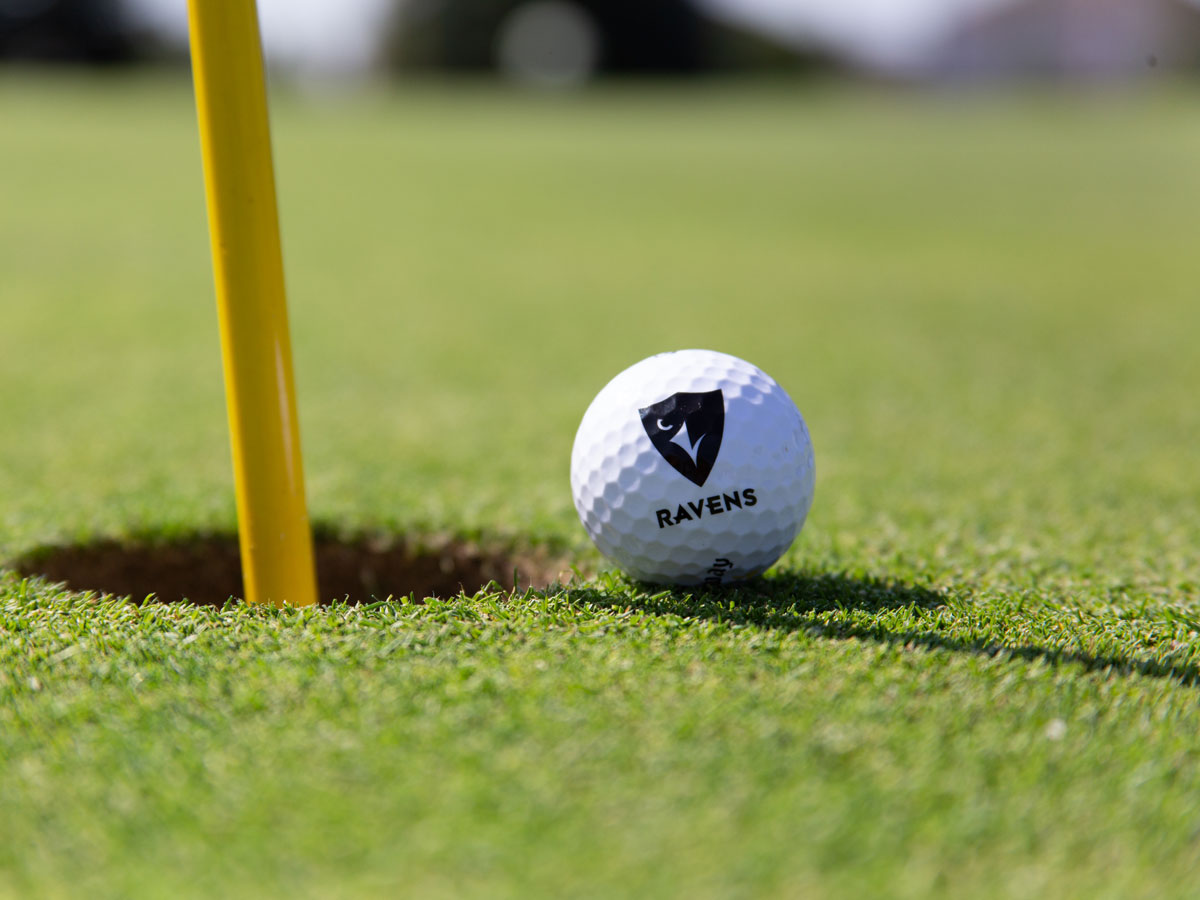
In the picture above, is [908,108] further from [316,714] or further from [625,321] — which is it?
[316,714]

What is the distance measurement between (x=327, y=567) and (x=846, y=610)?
165 cm

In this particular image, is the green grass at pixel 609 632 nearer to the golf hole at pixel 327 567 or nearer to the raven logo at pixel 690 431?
the golf hole at pixel 327 567

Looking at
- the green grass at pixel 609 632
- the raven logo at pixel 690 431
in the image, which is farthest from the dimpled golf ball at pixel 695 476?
the green grass at pixel 609 632

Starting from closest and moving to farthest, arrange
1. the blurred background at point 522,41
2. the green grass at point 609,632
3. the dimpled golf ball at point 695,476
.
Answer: the green grass at point 609,632 → the dimpled golf ball at point 695,476 → the blurred background at point 522,41

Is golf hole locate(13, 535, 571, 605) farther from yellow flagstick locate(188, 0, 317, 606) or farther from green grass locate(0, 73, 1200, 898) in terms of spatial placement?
yellow flagstick locate(188, 0, 317, 606)

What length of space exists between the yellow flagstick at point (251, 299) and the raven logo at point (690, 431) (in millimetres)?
901

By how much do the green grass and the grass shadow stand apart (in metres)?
0.01

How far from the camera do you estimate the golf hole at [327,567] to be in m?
3.13

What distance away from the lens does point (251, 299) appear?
2574 millimetres

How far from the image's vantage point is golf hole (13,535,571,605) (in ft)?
10.3

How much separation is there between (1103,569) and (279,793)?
7.61ft

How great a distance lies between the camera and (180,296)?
8.30m

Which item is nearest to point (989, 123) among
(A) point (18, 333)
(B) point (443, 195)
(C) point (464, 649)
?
(B) point (443, 195)

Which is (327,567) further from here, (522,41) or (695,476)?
(522,41)
